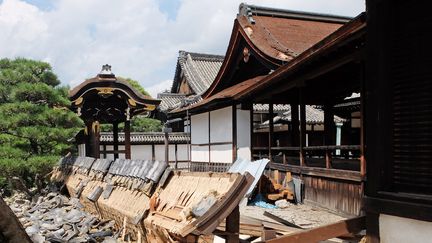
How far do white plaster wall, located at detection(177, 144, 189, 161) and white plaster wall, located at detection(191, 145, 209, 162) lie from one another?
825 centimetres

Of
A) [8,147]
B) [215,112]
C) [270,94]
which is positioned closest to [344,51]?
[270,94]

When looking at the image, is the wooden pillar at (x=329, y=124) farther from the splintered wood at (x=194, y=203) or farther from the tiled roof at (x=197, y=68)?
the tiled roof at (x=197, y=68)

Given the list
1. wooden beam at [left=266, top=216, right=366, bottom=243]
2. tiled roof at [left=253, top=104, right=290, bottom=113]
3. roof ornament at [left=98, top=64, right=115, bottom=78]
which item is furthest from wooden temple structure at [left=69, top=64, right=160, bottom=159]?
wooden beam at [left=266, top=216, right=366, bottom=243]

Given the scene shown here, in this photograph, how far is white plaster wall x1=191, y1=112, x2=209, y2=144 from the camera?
60.6 feet

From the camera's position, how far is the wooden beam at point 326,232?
14.9 ft

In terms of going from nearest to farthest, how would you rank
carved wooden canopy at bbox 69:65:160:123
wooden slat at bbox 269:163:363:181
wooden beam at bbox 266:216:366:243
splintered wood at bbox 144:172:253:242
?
1. wooden beam at bbox 266:216:366:243
2. splintered wood at bbox 144:172:253:242
3. wooden slat at bbox 269:163:363:181
4. carved wooden canopy at bbox 69:65:160:123

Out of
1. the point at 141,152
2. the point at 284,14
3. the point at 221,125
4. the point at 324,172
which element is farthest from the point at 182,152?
the point at 324,172

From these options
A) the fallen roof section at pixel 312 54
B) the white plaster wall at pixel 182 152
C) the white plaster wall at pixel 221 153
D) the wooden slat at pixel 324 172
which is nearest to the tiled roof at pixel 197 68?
the white plaster wall at pixel 182 152

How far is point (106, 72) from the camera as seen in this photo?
16562mm

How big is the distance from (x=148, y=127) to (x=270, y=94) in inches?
1099

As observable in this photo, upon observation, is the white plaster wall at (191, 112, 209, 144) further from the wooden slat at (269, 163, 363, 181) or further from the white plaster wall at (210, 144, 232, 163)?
the wooden slat at (269, 163, 363, 181)

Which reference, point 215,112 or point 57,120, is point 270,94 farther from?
point 57,120

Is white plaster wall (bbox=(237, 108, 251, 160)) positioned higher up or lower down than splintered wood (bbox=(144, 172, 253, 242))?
higher up

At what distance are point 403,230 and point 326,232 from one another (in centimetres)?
92
